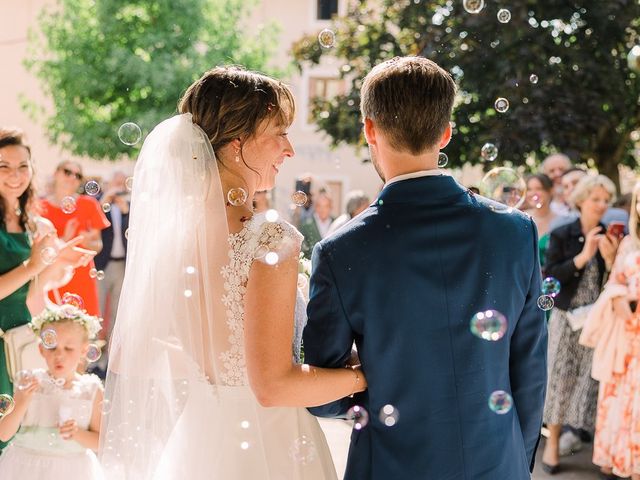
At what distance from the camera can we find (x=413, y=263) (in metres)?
1.87

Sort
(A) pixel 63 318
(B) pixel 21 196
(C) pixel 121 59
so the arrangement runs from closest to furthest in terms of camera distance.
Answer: (A) pixel 63 318 → (B) pixel 21 196 → (C) pixel 121 59

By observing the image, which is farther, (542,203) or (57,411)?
(542,203)

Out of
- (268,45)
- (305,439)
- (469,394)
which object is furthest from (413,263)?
(268,45)

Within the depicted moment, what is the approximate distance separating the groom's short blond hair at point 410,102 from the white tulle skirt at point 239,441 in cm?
84

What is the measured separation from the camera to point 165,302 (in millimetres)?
2314

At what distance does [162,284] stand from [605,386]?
3407 mm

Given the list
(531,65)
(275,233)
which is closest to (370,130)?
(275,233)

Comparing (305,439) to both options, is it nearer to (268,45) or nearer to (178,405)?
(178,405)

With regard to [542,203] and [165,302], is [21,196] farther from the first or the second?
[542,203]

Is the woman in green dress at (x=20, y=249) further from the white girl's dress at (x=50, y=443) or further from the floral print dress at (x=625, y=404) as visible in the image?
the floral print dress at (x=625, y=404)

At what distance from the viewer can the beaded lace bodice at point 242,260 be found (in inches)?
80.0

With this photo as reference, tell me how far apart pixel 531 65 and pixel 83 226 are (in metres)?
4.03

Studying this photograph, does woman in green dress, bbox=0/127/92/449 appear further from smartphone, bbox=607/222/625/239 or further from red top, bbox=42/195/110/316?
smartphone, bbox=607/222/625/239

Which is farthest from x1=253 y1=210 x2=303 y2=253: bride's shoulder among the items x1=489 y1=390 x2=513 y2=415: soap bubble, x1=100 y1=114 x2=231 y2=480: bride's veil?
x1=489 y1=390 x2=513 y2=415: soap bubble
